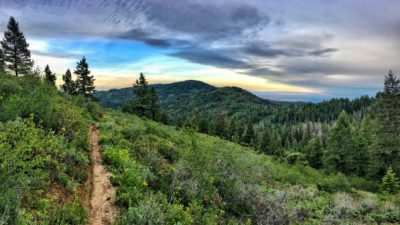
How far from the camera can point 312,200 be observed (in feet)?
55.1

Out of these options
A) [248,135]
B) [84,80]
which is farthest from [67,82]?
[248,135]

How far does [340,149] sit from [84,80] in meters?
43.2

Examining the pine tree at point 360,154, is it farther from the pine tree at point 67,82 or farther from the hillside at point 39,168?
the pine tree at point 67,82

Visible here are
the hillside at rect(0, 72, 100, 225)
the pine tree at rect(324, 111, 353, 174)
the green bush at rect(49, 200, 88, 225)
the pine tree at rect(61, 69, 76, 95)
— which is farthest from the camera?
the pine tree at rect(61, 69, 76, 95)

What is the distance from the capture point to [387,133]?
140 feet

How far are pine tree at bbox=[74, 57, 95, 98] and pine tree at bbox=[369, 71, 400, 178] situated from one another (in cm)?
4599

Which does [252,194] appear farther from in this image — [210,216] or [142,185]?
[142,185]

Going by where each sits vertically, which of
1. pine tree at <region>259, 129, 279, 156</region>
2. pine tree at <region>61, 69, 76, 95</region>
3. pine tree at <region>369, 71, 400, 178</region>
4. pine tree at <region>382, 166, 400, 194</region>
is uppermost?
pine tree at <region>61, 69, 76, 95</region>

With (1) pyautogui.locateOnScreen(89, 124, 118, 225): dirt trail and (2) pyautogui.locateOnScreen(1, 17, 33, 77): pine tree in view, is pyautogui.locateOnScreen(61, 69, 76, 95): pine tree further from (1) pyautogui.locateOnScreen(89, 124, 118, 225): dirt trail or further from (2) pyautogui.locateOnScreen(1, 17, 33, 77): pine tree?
(1) pyautogui.locateOnScreen(89, 124, 118, 225): dirt trail

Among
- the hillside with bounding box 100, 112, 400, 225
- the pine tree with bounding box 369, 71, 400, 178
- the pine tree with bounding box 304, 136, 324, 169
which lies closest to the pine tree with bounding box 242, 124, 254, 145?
the pine tree with bounding box 304, 136, 324, 169

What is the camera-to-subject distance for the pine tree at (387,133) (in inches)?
1666

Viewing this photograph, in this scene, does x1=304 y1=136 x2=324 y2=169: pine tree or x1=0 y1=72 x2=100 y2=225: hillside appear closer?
x1=0 y1=72 x2=100 y2=225: hillside

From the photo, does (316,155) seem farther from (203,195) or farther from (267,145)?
(203,195)

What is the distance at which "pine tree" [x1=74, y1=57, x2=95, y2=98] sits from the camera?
172 feet
